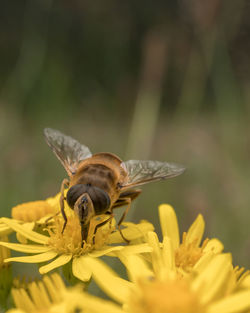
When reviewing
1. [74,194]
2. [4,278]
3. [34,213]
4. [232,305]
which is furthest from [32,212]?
[232,305]

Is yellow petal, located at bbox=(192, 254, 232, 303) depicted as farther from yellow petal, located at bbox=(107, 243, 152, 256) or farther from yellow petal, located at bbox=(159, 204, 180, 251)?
yellow petal, located at bbox=(159, 204, 180, 251)

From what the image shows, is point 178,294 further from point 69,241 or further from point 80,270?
point 69,241

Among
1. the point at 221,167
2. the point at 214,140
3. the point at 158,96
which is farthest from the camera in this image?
the point at 214,140

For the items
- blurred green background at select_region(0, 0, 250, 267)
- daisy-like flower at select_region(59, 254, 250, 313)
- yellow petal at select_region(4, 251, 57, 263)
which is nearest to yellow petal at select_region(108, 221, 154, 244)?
yellow petal at select_region(4, 251, 57, 263)

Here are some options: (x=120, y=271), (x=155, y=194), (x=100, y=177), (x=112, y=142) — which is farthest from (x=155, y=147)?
(x=100, y=177)

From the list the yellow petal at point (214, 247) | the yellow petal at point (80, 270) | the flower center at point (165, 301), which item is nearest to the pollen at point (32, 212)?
the yellow petal at point (80, 270)

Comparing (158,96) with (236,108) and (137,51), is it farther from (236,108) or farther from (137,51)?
(137,51)

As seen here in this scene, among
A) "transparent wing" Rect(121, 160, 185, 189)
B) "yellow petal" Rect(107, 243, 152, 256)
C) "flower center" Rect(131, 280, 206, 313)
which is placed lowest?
"flower center" Rect(131, 280, 206, 313)
